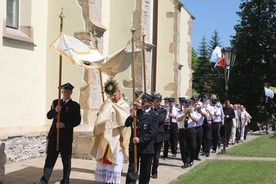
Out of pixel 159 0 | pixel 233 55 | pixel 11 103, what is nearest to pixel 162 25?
pixel 159 0

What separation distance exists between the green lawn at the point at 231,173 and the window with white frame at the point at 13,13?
6.19 m

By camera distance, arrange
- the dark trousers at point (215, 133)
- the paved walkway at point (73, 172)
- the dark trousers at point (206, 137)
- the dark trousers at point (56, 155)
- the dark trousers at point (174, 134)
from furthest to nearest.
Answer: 1. the dark trousers at point (215, 133)
2. the dark trousers at point (206, 137)
3. the dark trousers at point (174, 134)
4. the paved walkway at point (73, 172)
5. the dark trousers at point (56, 155)

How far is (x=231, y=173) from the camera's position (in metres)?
12.2

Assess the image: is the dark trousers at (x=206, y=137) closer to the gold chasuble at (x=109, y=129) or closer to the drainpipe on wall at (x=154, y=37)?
the drainpipe on wall at (x=154, y=37)

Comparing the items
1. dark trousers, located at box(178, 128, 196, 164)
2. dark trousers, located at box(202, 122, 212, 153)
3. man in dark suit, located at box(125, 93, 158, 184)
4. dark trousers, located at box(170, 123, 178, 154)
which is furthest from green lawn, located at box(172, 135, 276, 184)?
man in dark suit, located at box(125, 93, 158, 184)

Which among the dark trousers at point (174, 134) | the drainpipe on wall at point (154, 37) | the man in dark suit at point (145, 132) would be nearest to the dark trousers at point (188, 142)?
the dark trousers at point (174, 134)

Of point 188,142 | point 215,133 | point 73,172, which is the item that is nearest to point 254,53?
point 215,133

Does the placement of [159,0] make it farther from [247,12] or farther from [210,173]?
[247,12]

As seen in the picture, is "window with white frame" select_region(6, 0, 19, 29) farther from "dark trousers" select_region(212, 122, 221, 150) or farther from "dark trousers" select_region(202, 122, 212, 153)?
"dark trousers" select_region(212, 122, 221, 150)

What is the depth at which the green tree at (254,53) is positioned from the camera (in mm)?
39969

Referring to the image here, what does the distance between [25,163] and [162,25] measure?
13115mm

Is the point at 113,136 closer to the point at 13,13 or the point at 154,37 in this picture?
the point at 13,13

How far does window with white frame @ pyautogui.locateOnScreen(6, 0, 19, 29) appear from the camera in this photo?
1270cm

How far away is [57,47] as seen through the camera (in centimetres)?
923
